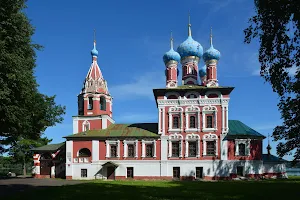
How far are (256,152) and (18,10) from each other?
2623 cm

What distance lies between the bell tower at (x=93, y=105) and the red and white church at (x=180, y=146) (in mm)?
1432

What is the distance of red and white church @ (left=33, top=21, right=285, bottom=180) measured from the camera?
112ft

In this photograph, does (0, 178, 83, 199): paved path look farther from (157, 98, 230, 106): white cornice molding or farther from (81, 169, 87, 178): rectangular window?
(157, 98, 230, 106): white cornice molding

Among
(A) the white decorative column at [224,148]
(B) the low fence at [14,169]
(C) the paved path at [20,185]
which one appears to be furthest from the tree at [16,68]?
(B) the low fence at [14,169]

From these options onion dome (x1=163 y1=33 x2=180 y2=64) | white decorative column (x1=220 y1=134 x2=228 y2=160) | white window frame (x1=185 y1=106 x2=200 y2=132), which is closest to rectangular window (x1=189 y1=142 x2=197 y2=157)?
white window frame (x1=185 y1=106 x2=200 y2=132)

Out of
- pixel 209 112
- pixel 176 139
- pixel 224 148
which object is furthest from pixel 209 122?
pixel 176 139

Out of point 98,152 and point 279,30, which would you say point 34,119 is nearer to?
point 98,152

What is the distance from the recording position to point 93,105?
38844 mm

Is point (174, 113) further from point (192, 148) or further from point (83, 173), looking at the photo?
point (83, 173)

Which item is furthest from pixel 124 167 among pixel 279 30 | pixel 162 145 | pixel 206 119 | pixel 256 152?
pixel 279 30

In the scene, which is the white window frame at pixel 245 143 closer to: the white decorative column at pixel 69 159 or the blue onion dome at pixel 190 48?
the blue onion dome at pixel 190 48

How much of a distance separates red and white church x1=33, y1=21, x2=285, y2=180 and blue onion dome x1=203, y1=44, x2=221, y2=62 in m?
1.51

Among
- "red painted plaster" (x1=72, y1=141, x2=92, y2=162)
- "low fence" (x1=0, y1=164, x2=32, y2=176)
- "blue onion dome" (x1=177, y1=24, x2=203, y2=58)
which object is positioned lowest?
"low fence" (x1=0, y1=164, x2=32, y2=176)

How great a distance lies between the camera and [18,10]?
16.9m
